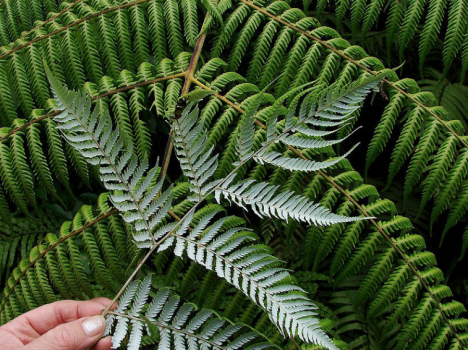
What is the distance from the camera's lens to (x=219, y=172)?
1334 millimetres

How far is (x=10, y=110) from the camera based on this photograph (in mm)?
1450

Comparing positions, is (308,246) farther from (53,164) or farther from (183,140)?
(53,164)

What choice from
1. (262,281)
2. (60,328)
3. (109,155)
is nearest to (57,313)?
(60,328)

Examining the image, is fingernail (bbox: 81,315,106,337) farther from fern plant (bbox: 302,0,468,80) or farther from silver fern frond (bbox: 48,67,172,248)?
fern plant (bbox: 302,0,468,80)

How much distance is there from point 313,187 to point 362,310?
0.71 meters

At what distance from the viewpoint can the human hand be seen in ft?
3.47

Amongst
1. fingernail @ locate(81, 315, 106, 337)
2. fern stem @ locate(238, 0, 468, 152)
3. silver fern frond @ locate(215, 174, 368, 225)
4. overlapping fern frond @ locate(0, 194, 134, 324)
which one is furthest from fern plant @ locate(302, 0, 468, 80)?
fingernail @ locate(81, 315, 106, 337)

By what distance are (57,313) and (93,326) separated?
→ 13.2 inches

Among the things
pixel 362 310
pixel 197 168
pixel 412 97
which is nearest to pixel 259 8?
pixel 412 97

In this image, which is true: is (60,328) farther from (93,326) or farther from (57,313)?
(57,313)

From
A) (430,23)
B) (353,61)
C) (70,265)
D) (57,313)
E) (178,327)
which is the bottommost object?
(57,313)

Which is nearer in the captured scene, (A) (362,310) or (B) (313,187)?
(B) (313,187)

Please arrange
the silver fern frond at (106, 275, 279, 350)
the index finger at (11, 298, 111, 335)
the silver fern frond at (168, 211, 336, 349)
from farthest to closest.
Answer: the index finger at (11, 298, 111, 335) → the silver fern frond at (106, 275, 279, 350) → the silver fern frond at (168, 211, 336, 349)

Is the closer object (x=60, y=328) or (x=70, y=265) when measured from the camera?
(x=60, y=328)
